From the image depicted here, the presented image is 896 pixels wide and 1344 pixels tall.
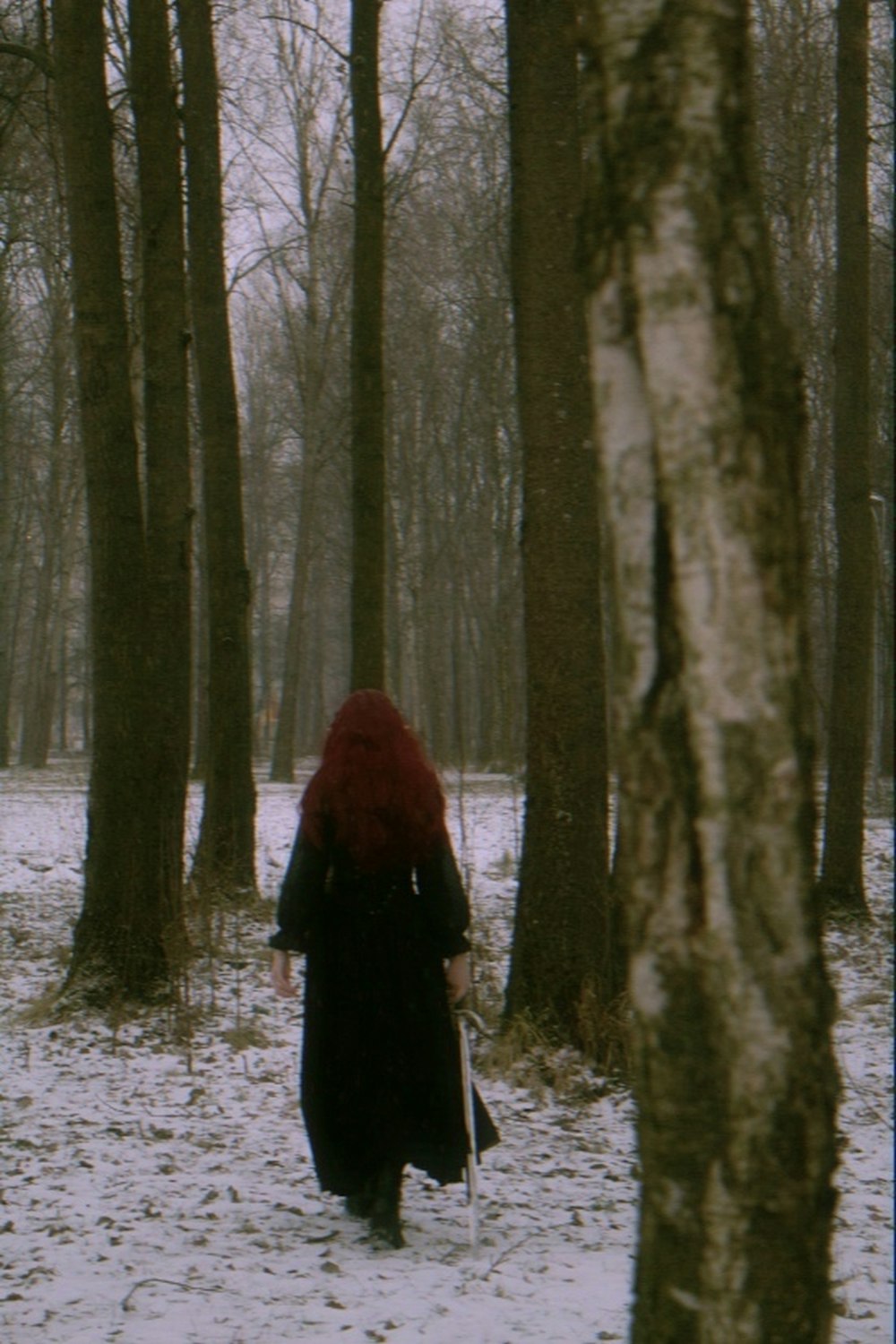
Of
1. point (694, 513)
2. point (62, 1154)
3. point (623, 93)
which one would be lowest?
point (62, 1154)

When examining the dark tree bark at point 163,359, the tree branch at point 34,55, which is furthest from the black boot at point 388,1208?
the tree branch at point 34,55

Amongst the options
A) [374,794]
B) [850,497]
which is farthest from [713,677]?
[850,497]

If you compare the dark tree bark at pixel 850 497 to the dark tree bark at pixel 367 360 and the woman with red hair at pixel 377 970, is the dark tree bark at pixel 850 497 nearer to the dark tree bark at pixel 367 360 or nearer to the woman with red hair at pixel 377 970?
the dark tree bark at pixel 367 360

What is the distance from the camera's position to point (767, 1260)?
2291 millimetres

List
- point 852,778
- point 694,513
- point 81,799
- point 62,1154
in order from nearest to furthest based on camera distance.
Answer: point 694,513
point 62,1154
point 852,778
point 81,799

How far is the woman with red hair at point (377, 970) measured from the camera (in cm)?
511

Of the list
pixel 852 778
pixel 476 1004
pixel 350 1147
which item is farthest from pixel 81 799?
pixel 350 1147

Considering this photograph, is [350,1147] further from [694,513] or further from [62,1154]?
[694,513]

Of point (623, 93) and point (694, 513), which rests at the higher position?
point (623, 93)

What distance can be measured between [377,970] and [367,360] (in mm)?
7267

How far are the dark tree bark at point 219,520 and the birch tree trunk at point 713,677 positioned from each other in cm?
1014

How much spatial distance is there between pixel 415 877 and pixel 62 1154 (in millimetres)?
2190

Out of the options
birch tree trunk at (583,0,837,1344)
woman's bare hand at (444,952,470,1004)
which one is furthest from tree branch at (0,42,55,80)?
birch tree trunk at (583,0,837,1344)

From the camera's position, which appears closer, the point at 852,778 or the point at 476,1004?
the point at 476,1004
